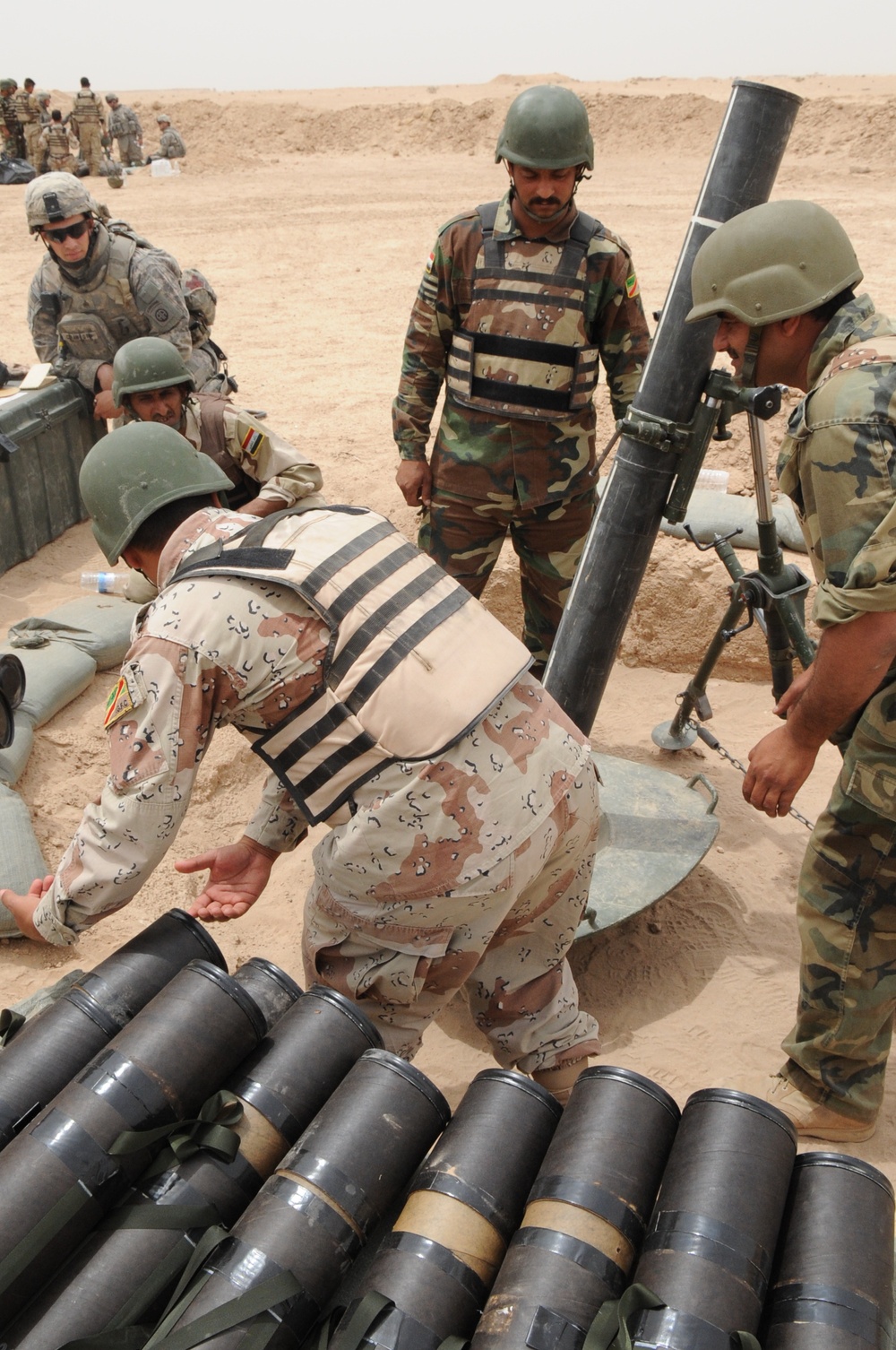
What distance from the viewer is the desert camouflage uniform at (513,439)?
3.98m

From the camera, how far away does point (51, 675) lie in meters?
4.62

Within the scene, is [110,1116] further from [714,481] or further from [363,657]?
[714,481]

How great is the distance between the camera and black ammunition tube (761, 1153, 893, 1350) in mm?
1495

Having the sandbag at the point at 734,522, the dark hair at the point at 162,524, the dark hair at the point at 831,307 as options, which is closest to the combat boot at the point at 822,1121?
the dark hair at the point at 831,307

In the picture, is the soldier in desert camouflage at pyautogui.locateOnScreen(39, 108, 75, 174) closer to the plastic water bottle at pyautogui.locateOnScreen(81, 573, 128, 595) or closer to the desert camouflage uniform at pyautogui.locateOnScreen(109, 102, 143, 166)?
the desert camouflage uniform at pyautogui.locateOnScreen(109, 102, 143, 166)

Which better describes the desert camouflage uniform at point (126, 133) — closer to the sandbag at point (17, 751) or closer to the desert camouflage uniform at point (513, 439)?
the desert camouflage uniform at point (513, 439)

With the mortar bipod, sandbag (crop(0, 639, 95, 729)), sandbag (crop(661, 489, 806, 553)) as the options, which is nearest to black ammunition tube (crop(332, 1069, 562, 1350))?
the mortar bipod

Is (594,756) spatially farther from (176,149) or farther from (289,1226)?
(176,149)

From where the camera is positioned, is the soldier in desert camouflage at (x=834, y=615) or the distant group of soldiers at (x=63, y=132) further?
the distant group of soldiers at (x=63, y=132)

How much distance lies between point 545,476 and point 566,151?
1077mm

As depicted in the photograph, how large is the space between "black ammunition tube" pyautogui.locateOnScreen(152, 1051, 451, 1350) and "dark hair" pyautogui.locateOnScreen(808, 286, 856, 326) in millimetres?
1728

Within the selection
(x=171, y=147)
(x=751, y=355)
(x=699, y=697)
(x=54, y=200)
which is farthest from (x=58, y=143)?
(x=751, y=355)

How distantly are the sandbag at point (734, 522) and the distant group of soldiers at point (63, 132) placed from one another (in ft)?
64.5

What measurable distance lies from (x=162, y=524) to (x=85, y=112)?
75.9 ft
